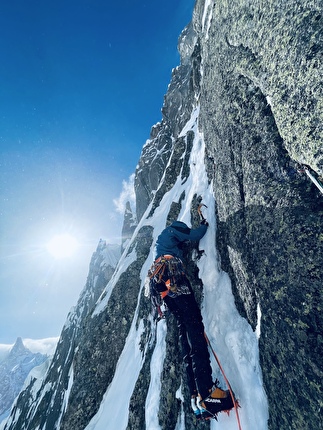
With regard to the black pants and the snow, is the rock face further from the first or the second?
the black pants

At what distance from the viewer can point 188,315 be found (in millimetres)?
5895

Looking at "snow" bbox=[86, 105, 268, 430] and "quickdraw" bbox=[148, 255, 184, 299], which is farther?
"quickdraw" bbox=[148, 255, 184, 299]

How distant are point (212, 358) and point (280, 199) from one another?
4.06m

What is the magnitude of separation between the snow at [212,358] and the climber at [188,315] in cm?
39

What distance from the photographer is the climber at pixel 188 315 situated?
454cm

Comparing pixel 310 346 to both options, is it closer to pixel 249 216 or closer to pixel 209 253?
pixel 249 216

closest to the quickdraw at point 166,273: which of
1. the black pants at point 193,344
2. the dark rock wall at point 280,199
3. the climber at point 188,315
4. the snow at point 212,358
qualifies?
the climber at point 188,315

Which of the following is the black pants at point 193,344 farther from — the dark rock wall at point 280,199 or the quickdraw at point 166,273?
the dark rock wall at point 280,199

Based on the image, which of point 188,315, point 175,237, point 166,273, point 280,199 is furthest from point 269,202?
point 175,237

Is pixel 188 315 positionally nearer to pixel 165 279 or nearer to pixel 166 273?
pixel 165 279

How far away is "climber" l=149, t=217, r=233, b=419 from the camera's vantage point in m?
4.54

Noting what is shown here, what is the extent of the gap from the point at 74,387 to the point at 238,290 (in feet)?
43.1

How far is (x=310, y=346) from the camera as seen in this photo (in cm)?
344

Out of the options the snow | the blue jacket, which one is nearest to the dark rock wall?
the snow
